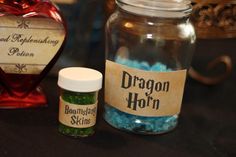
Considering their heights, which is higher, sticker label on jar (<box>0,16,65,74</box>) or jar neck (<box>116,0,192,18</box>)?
jar neck (<box>116,0,192,18</box>)

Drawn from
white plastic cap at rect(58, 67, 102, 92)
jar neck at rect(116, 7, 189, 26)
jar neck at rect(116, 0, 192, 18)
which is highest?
jar neck at rect(116, 0, 192, 18)

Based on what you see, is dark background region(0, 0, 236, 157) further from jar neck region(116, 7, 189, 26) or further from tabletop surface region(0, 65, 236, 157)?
jar neck region(116, 7, 189, 26)

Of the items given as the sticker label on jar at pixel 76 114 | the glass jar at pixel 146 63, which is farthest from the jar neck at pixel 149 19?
the sticker label on jar at pixel 76 114

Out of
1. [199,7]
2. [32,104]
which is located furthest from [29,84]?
[199,7]

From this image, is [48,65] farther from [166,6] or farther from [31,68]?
[166,6]

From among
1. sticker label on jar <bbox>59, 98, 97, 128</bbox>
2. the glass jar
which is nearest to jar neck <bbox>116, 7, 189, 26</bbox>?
the glass jar

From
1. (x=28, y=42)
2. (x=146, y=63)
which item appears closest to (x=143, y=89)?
(x=146, y=63)
